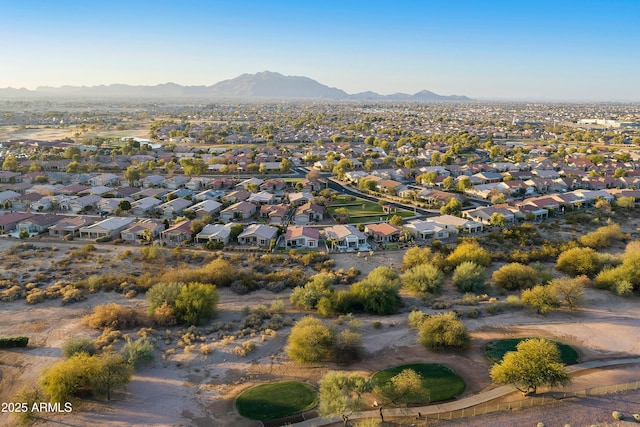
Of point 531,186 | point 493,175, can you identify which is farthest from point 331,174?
point 531,186

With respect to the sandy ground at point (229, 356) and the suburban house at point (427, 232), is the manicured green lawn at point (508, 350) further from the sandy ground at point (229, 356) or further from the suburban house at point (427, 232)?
the suburban house at point (427, 232)

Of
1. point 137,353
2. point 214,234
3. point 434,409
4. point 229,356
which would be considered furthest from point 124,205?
point 434,409

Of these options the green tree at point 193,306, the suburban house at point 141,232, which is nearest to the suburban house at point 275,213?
the suburban house at point 141,232

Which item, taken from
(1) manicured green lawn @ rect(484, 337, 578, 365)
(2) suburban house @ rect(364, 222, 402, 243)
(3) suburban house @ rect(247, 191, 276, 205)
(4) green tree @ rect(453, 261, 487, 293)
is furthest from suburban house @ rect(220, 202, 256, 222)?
(1) manicured green lawn @ rect(484, 337, 578, 365)

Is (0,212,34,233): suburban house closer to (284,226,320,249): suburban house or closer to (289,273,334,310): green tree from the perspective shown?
(284,226,320,249): suburban house

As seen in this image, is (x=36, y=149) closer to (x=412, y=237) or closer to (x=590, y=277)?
(x=412, y=237)
